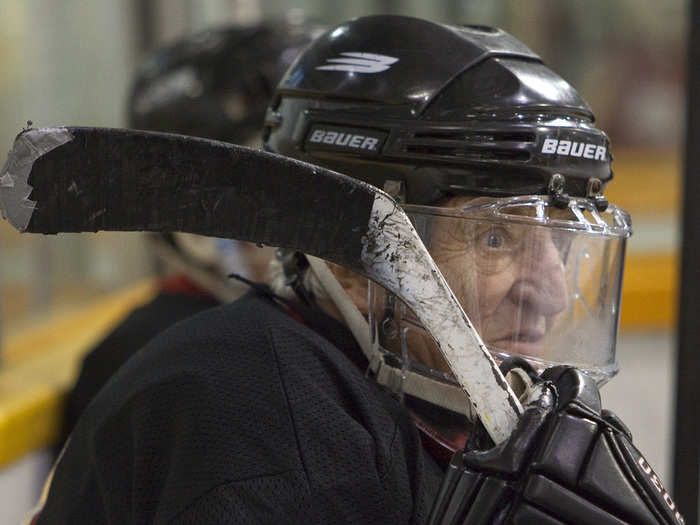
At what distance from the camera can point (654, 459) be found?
8.21ft

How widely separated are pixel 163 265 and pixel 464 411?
2.25 metres

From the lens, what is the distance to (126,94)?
9.32ft

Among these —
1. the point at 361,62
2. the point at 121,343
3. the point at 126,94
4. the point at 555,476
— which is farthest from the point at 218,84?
the point at 555,476

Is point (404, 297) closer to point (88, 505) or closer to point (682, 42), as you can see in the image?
point (88, 505)

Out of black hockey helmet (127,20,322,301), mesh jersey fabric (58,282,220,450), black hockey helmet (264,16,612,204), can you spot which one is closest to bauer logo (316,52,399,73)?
black hockey helmet (264,16,612,204)

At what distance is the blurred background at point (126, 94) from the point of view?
98.0 inches

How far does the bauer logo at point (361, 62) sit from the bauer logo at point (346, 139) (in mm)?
67

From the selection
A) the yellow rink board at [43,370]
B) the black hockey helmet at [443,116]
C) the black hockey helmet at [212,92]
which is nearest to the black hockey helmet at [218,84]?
the black hockey helmet at [212,92]

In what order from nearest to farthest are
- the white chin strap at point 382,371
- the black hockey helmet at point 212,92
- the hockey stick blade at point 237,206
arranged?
the hockey stick blade at point 237,206, the white chin strap at point 382,371, the black hockey helmet at point 212,92

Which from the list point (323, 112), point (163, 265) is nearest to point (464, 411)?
point (323, 112)

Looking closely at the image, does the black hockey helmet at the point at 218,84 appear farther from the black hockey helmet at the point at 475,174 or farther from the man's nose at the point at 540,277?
the man's nose at the point at 540,277

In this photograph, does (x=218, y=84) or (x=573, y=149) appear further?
(x=218, y=84)

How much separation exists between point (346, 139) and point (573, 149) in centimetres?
25

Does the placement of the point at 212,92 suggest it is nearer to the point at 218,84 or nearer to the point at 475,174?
the point at 218,84
